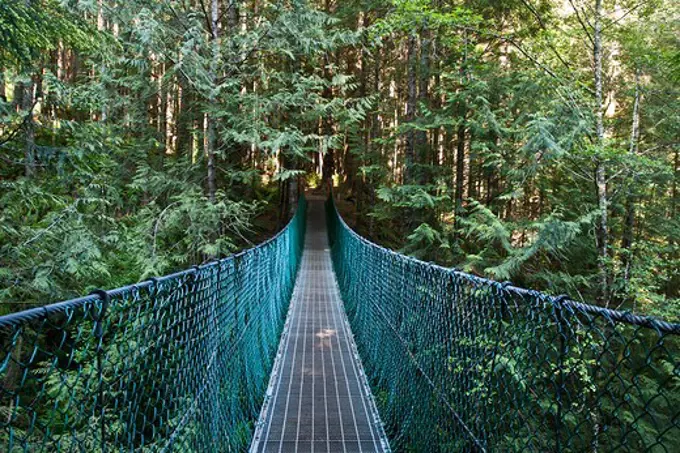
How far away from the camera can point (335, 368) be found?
3.83 m

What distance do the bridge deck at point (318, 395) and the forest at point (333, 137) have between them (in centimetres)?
190

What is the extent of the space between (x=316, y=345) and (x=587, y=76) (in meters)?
7.14

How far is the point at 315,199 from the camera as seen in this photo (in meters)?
19.4

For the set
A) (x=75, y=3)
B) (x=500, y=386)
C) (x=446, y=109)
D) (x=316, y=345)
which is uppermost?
(x=75, y=3)

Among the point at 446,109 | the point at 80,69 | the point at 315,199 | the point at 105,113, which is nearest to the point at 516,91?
the point at 446,109

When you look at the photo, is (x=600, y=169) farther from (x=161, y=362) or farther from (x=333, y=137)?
(x=161, y=362)

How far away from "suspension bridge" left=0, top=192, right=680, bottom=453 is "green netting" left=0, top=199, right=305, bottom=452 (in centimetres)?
1

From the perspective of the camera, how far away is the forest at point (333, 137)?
13.9 ft

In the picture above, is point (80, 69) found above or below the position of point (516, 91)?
above

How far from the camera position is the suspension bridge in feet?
3.28

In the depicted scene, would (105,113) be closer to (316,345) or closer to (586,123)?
(316,345)

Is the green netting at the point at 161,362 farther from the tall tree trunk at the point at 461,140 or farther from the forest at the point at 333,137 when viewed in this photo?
the tall tree trunk at the point at 461,140

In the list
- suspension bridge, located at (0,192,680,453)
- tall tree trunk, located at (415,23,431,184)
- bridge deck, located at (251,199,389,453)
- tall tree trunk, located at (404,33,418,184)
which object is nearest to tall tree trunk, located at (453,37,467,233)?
tall tree trunk, located at (415,23,431,184)

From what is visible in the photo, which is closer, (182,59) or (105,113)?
(182,59)
